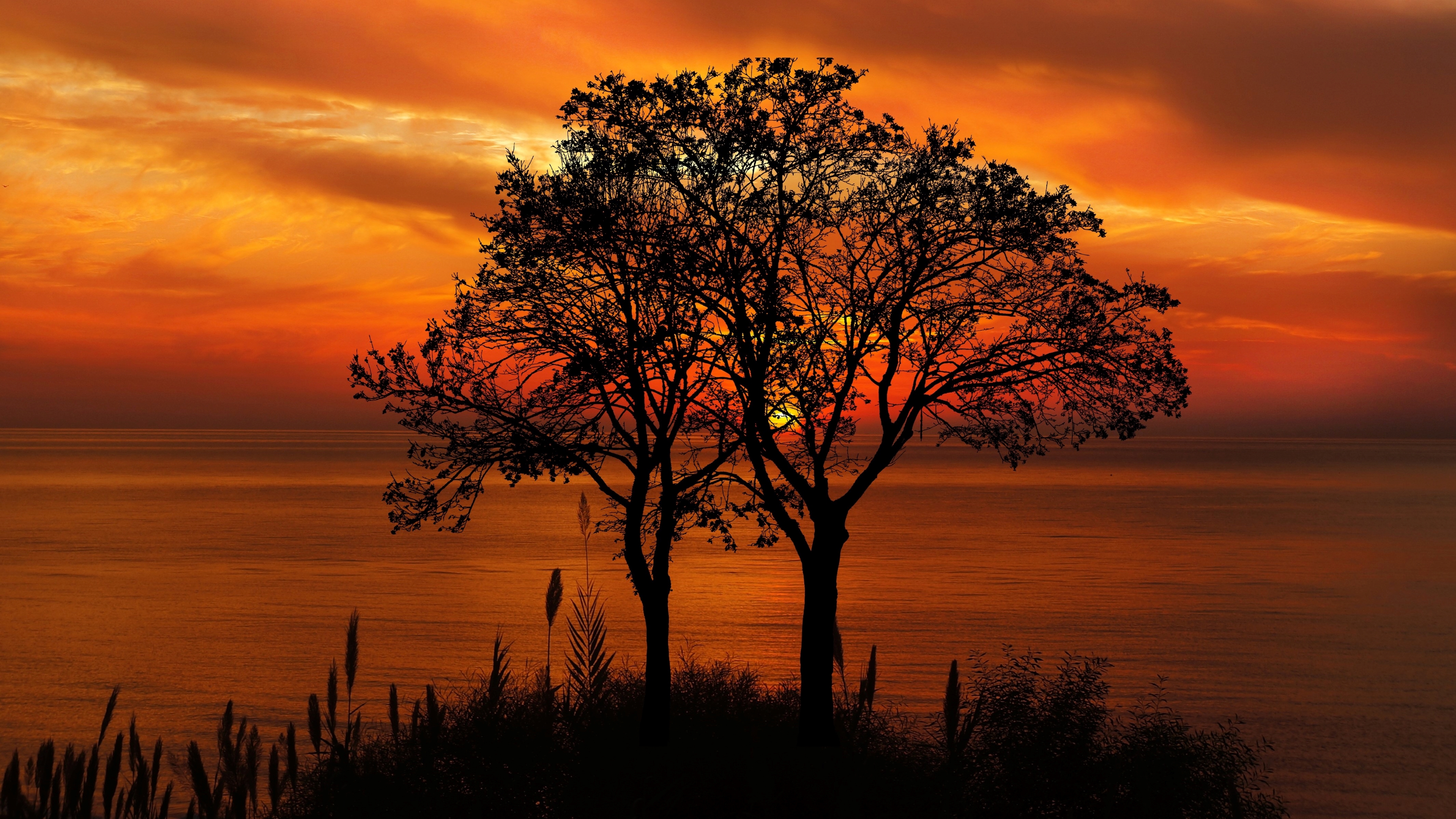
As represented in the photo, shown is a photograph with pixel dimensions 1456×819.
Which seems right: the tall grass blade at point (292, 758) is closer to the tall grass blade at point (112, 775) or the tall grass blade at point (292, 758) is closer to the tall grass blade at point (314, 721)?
the tall grass blade at point (314, 721)

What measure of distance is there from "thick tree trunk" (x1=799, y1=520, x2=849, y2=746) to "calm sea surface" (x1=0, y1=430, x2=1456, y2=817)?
1164cm

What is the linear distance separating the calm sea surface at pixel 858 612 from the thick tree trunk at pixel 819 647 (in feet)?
38.2

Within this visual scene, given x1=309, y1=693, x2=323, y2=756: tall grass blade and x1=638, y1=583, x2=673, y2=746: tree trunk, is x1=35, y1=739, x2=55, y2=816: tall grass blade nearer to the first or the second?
x1=309, y1=693, x2=323, y2=756: tall grass blade

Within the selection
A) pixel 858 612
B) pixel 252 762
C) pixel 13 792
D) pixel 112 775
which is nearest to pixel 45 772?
pixel 112 775

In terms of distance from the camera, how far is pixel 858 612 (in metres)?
45.5

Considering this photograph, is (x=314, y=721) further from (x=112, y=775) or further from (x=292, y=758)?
(x=112, y=775)

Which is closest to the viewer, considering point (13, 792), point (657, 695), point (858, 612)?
point (13, 792)

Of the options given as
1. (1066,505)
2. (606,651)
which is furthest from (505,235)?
(1066,505)

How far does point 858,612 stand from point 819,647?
28.8 meters

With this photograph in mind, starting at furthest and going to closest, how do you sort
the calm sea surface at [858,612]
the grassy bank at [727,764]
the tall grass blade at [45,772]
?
the calm sea surface at [858,612]
the grassy bank at [727,764]
the tall grass blade at [45,772]

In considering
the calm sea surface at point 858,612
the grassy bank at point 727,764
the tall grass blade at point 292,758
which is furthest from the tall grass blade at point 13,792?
the calm sea surface at point 858,612

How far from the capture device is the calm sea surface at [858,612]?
96.3 feet

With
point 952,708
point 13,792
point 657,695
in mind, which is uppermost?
point 13,792

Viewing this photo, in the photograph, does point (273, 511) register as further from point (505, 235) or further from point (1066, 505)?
point (505, 235)
